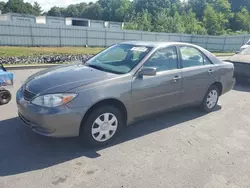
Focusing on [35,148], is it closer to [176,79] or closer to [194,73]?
[176,79]

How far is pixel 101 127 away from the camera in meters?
3.51

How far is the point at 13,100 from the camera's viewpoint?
218 inches

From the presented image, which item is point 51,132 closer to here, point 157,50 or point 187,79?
point 157,50

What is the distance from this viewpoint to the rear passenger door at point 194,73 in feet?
14.8

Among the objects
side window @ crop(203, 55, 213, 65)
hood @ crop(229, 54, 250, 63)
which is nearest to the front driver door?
side window @ crop(203, 55, 213, 65)

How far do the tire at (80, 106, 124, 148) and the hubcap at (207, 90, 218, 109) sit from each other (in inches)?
97.1

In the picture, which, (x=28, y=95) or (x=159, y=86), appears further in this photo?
(x=159, y=86)

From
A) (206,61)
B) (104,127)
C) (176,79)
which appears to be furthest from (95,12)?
(104,127)

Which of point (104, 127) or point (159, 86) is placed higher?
point (159, 86)

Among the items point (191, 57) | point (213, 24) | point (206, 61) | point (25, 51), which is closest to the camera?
point (191, 57)

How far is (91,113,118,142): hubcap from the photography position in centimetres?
346

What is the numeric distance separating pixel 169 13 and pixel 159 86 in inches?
2477

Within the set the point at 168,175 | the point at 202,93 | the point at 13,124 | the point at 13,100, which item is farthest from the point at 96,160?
the point at 13,100

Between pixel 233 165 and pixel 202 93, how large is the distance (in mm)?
1930
